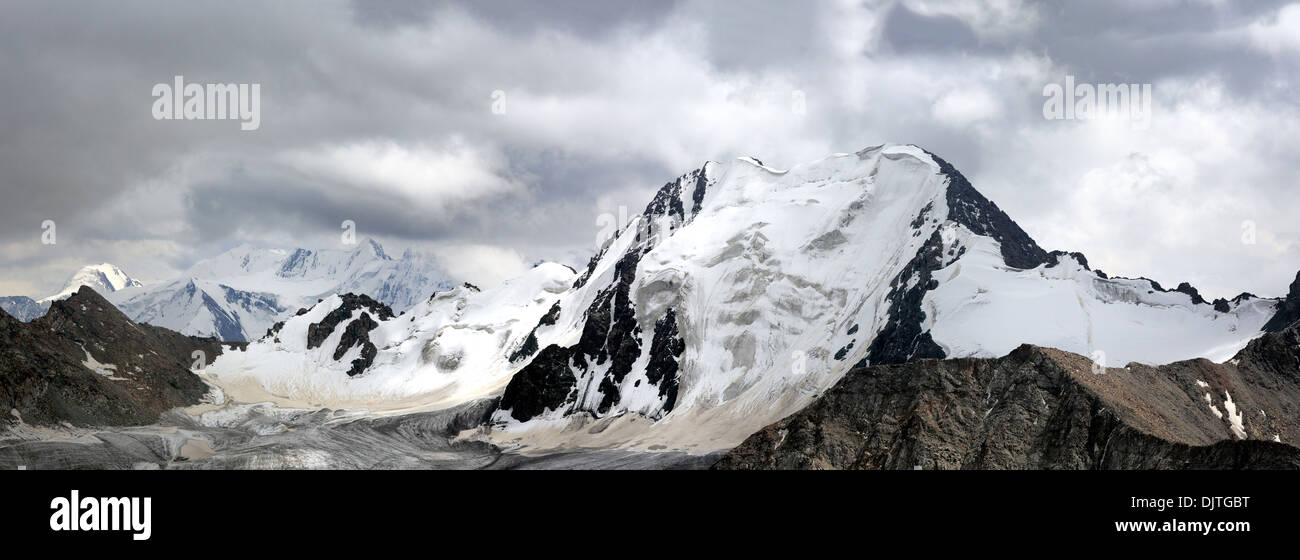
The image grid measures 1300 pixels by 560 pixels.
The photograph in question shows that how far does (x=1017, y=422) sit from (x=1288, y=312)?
127277mm

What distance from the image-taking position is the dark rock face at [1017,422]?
8788cm

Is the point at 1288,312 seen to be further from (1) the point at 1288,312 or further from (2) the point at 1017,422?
(2) the point at 1017,422

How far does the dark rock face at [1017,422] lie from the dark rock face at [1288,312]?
67.2 metres

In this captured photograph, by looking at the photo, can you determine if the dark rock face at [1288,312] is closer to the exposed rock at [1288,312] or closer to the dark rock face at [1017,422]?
the exposed rock at [1288,312]

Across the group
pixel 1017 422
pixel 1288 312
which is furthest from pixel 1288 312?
pixel 1017 422

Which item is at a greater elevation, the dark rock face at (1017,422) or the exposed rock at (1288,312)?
the exposed rock at (1288,312)

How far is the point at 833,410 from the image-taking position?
10719cm

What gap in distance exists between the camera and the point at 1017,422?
94312 millimetres

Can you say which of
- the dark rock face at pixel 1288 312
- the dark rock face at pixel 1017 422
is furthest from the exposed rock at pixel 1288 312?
the dark rock face at pixel 1017 422
